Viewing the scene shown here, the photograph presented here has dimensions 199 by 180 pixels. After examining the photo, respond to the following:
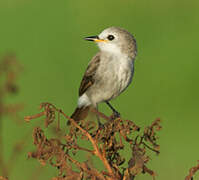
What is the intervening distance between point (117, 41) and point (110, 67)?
1.30 feet

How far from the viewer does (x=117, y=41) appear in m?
6.04

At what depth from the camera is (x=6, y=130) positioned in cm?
910

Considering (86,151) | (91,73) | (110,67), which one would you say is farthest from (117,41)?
(86,151)

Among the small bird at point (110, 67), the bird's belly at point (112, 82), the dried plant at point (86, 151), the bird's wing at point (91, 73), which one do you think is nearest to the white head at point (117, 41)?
the small bird at point (110, 67)

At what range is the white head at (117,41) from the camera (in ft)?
19.7

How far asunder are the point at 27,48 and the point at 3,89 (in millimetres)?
7028

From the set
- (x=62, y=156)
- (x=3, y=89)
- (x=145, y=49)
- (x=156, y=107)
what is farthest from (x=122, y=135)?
(x=145, y=49)

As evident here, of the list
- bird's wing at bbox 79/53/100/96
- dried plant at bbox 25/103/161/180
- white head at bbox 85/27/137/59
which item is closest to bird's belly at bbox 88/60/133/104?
bird's wing at bbox 79/53/100/96

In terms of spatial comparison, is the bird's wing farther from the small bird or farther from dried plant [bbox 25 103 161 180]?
dried plant [bbox 25 103 161 180]

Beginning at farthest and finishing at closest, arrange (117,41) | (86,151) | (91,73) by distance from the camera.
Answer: (91,73) < (117,41) < (86,151)

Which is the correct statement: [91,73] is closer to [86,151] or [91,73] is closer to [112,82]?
[112,82]

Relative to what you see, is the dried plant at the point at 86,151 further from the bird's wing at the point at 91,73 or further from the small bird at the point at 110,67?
the bird's wing at the point at 91,73

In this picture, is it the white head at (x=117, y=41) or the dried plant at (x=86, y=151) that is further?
the white head at (x=117, y=41)

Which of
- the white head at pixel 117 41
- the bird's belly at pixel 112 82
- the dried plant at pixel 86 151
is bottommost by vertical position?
the dried plant at pixel 86 151
